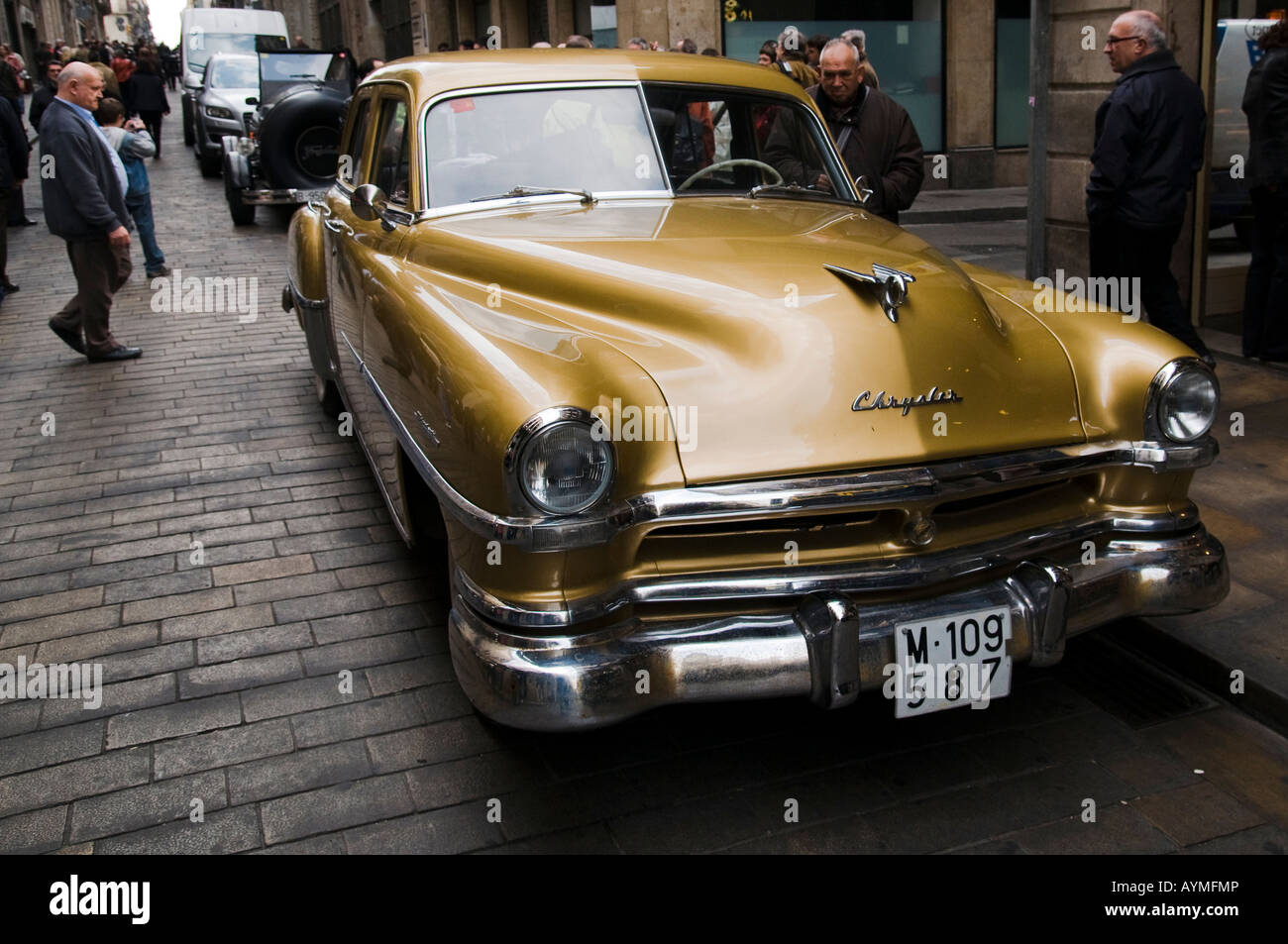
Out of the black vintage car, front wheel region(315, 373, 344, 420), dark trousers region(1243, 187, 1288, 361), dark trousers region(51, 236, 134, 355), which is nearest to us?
dark trousers region(1243, 187, 1288, 361)

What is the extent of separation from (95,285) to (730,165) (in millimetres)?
5352

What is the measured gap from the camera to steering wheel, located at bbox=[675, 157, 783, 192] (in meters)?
4.36

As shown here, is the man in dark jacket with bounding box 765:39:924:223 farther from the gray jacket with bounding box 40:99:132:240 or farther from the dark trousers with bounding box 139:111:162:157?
the dark trousers with bounding box 139:111:162:157

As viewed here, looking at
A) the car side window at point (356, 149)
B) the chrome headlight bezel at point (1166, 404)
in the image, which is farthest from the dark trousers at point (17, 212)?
the chrome headlight bezel at point (1166, 404)

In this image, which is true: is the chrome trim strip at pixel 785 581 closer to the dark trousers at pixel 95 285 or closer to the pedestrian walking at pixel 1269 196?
the pedestrian walking at pixel 1269 196

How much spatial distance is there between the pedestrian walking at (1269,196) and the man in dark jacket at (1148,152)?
42 cm

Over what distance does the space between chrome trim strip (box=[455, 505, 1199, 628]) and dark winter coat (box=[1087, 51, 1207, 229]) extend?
3.68 meters

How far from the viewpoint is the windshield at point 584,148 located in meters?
4.27

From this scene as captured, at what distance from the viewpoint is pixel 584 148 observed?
4332mm

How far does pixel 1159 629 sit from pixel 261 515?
3.67m

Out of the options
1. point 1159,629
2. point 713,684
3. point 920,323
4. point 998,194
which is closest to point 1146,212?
point 1159,629

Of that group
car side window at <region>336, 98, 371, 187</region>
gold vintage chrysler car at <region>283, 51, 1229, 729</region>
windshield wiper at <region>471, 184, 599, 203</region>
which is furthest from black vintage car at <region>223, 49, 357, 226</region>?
gold vintage chrysler car at <region>283, 51, 1229, 729</region>
